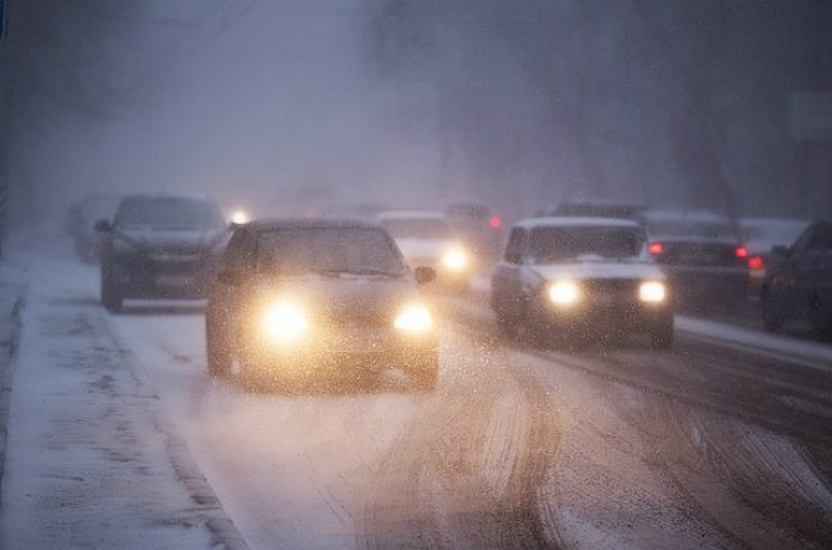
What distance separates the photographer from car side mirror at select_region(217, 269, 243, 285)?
16.6 m

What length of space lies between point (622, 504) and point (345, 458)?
243cm

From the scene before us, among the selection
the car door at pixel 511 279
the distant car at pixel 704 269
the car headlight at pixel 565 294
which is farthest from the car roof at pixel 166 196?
the car headlight at pixel 565 294

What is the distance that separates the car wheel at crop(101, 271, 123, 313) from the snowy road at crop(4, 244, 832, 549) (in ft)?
24.5

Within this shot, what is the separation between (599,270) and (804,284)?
12.8 feet

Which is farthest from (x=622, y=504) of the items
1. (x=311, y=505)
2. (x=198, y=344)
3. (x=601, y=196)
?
(x=601, y=196)

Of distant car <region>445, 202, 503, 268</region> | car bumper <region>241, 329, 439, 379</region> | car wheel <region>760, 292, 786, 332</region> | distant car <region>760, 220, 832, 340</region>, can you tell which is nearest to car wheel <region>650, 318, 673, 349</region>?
distant car <region>760, 220, 832, 340</region>

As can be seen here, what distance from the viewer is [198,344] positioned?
68.7ft

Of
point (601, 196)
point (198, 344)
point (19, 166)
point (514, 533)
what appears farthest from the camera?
point (19, 166)

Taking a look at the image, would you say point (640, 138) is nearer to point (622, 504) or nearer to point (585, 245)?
point (585, 245)

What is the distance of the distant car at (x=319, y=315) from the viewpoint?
1552 centimetres

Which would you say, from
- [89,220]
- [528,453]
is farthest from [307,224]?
[89,220]

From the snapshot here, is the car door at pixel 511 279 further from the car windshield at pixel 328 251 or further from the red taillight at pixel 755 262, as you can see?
the red taillight at pixel 755 262

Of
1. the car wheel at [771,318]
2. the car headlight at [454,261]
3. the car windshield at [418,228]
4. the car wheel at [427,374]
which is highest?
the car wheel at [427,374]

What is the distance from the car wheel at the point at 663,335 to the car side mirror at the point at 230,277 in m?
5.80
